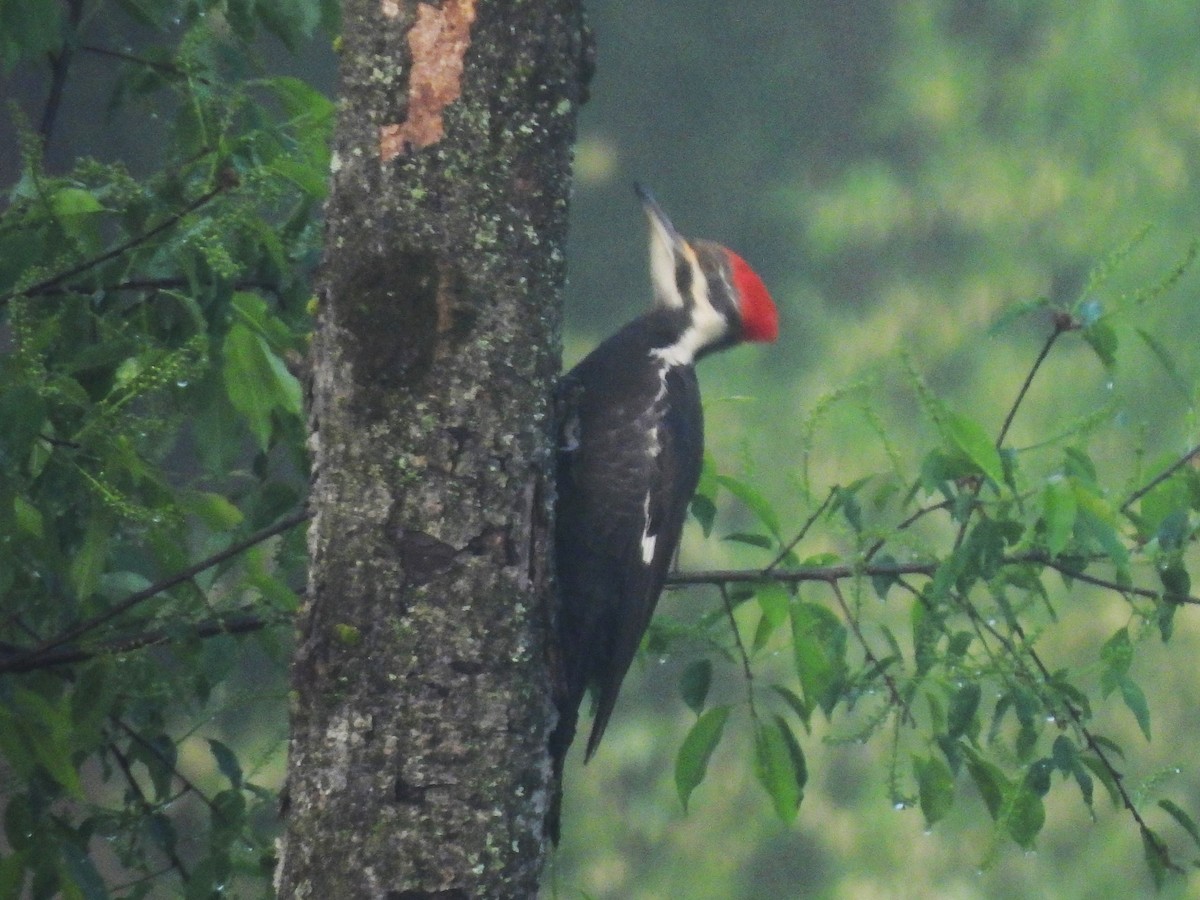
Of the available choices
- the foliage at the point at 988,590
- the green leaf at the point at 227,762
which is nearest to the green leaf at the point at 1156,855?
the foliage at the point at 988,590

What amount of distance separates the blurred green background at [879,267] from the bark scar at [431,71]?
142 centimetres

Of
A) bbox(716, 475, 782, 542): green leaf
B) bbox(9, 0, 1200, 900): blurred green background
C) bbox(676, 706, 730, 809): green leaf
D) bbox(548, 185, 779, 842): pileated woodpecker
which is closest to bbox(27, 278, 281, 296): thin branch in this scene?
bbox(548, 185, 779, 842): pileated woodpecker

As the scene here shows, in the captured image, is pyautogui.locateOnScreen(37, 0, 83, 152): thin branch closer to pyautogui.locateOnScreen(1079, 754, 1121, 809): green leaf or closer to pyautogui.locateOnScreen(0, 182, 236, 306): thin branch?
pyautogui.locateOnScreen(0, 182, 236, 306): thin branch

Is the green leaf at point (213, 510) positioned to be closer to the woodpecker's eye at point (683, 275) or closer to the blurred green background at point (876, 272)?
the woodpecker's eye at point (683, 275)

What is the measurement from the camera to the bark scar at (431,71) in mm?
985

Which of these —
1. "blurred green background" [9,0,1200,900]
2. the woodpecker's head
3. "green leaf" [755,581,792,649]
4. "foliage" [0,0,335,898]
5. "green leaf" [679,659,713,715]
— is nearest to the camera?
"foliage" [0,0,335,898]

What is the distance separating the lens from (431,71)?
0.99 m

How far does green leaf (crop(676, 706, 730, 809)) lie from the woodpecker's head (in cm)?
55

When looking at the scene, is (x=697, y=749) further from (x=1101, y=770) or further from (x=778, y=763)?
(x=1101, y=770)

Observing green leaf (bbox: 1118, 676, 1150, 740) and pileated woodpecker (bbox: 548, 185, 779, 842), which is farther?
pileated woodpecker (bbox: 548, 185, 779, 842)

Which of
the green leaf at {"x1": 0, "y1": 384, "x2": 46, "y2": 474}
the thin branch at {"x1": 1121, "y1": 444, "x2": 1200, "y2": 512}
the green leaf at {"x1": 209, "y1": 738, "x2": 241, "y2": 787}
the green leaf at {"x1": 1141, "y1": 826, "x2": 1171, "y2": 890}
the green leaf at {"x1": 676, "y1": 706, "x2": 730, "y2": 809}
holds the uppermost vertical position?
the green leaf at {"x1": 0, "y1": 384, "x2": 46, "y2": 474}

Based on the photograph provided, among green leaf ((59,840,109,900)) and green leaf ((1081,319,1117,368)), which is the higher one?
green leaf ((1081,319,1117,368))

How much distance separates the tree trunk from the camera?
36.6 inches

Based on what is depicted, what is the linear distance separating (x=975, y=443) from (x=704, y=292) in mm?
742
